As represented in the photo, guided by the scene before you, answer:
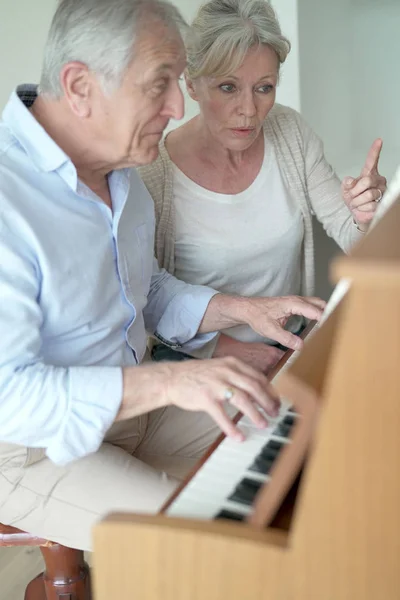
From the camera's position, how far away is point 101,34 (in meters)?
1.12

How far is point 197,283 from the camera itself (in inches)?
69.6

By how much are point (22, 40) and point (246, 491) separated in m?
1.85

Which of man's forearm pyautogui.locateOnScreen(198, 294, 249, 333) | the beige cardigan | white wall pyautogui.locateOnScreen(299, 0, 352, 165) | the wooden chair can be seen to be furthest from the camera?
white wall pyautogui.locateOnScreen(299, 0, 352, 165)

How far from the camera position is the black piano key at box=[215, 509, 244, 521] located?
0.84 m

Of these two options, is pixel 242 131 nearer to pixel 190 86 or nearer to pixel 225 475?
pixel 190 86

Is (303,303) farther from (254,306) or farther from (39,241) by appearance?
(39,241)

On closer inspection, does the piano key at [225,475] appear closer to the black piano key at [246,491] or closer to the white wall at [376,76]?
the black piano key at [246,491]

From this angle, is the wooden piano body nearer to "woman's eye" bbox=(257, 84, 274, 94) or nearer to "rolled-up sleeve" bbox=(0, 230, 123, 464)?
"rolled-up sleeve" bbox=(0, 230, 123, 464)

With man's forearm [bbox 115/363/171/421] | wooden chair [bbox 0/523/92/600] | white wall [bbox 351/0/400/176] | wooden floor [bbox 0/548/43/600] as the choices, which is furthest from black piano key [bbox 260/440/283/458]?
white wall [bbox 351/0/400/176]

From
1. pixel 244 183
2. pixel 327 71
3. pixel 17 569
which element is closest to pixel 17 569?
pixel 17 569

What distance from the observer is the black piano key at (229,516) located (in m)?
0.84

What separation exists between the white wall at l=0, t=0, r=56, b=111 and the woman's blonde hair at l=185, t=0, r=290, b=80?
89 centimetres

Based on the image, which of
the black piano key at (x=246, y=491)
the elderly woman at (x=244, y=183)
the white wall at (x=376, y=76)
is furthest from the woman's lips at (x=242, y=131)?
the white wall at (x=376, y=76)

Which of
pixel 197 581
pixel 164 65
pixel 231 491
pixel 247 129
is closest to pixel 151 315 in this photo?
pixel 247 129
